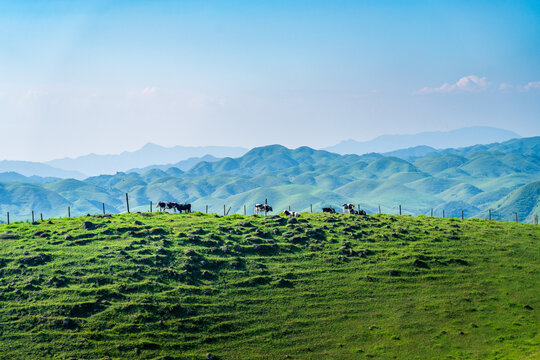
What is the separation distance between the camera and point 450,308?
45.8m

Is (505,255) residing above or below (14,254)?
below

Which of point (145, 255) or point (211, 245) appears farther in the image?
point (211, 245)

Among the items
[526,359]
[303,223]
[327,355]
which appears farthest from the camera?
[303,223]

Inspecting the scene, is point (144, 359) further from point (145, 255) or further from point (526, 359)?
point (526, 359)

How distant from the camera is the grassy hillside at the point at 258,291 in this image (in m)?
38.5

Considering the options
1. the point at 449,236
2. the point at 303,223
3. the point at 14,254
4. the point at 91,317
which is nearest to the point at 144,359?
the point at 91,317

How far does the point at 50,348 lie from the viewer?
36.2 meters

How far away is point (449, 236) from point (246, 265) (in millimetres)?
31030

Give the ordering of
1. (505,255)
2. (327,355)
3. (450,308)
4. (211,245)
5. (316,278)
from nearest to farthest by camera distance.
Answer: (327,355) → (450,308) → (316,278) → (211,245) → (505,255)

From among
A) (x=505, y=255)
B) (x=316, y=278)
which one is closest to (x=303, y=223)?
(x=316, y=278)

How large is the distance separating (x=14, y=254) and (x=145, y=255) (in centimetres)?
1405

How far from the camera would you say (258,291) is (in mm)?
45781

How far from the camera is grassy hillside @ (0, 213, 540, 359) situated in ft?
126

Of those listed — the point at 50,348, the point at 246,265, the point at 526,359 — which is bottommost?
the point at 526,359
